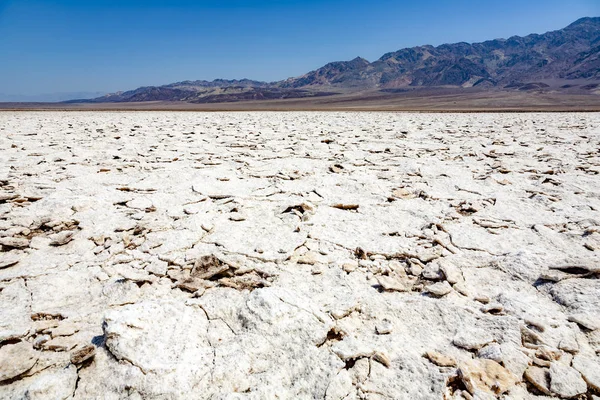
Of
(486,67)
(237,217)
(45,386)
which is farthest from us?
(486,67)

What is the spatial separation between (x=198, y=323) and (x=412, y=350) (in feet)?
2.47

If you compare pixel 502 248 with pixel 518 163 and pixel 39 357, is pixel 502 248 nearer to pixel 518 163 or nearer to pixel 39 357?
pixel 39 357

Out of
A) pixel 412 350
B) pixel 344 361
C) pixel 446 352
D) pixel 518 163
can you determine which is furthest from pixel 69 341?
pixel 518 163

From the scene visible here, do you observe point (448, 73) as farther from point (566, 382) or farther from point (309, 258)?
point (566, 382)

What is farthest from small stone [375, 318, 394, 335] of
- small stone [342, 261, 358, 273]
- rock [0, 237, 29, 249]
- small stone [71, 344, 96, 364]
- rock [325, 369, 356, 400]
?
rock [0, 237, 29, 249]

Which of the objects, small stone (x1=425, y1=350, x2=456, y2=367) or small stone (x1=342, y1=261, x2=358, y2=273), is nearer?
small stone (x1=425, y1=350, x2=456, y2=367)

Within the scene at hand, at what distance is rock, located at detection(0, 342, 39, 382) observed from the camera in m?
1.00

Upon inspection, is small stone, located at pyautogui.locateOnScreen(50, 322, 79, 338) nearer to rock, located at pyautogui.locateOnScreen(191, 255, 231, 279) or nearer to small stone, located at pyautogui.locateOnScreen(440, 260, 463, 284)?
rock, located at pyautogui.locateOnScreen(191, 255, 231, 279)

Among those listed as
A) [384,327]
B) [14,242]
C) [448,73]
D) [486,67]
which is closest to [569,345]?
[384,327]

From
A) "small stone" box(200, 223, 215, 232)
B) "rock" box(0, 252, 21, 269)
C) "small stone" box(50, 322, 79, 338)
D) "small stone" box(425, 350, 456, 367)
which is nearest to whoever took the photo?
"small stone" box(425, 350, 456, 367)

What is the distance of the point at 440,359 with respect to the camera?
106 centimetres

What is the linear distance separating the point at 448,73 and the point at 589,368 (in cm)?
14106

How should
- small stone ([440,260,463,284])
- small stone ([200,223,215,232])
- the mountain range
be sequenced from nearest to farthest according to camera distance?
small stone ([440,260,463,284]) → small stone ([200,223,215,232]) → the mountain range

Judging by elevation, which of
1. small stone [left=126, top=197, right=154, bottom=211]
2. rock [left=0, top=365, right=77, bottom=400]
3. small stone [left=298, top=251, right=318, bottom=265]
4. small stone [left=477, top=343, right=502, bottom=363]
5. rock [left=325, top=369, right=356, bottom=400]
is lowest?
small stone [left=477, top=343, right=502, bottom=363]
